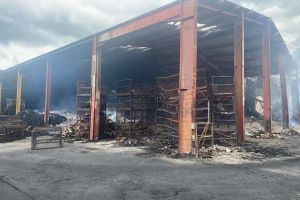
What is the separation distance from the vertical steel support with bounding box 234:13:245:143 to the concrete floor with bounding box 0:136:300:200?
2652mm

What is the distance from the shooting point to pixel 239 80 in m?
12.0

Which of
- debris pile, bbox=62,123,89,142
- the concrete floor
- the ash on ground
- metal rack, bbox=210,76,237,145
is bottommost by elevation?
the concrete floor

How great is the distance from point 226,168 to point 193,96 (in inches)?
107

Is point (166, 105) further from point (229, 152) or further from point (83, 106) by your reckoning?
point (229, 152)

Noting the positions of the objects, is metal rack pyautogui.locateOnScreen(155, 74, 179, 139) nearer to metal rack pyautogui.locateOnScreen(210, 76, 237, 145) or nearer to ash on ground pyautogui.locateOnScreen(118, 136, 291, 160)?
ash on ground pyautogui.locateOnScreen(118, 136, 291, 160)

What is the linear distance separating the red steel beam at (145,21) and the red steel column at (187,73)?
0.51 m

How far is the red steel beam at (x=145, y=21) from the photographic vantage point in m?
10.8

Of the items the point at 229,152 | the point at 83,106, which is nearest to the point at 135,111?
the point at 83,106

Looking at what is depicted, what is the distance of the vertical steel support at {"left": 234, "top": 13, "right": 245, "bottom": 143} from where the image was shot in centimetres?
1191

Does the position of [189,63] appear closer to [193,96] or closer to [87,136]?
[193,96]

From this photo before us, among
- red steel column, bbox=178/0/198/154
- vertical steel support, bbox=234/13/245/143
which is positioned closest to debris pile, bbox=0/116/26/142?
red steel column, bbox=178/0/198/154

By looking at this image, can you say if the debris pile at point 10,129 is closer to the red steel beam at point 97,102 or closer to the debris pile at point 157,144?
the red steel beam at point 97,102

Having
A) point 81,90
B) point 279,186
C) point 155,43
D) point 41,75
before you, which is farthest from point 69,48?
point 279,186

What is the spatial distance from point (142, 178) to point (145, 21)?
7.05m
